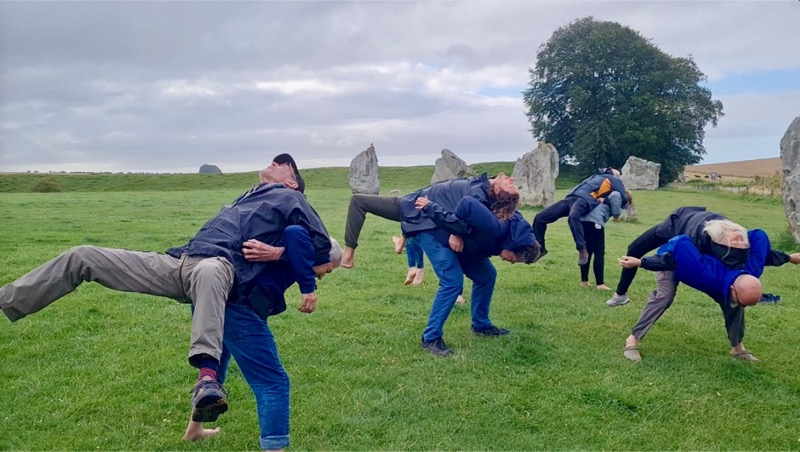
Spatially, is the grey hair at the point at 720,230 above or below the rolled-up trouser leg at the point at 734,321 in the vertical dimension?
above

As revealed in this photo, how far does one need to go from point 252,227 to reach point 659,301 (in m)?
5.12

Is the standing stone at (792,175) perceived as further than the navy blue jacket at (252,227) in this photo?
Yes

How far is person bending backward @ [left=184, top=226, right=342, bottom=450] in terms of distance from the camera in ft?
16.2

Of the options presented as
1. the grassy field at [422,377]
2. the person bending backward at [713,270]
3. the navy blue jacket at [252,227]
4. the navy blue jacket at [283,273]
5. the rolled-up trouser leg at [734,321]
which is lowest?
the grassy field at [422,377]

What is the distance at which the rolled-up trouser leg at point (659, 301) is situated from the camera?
7.64m

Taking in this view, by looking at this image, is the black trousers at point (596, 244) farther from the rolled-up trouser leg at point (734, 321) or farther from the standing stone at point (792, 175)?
the standing stone at point (792, 175)

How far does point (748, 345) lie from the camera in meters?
8.63

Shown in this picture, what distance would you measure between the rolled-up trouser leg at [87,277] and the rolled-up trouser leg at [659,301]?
551 centimetres

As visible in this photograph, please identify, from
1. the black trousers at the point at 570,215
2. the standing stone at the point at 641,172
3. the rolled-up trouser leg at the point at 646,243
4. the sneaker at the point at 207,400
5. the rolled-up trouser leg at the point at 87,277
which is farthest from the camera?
the standing stone at the point at 641,172

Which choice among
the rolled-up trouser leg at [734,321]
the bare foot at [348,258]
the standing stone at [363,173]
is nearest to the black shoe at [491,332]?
the bare foot at [348,258]

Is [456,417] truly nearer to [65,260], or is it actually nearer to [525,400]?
[525,400]

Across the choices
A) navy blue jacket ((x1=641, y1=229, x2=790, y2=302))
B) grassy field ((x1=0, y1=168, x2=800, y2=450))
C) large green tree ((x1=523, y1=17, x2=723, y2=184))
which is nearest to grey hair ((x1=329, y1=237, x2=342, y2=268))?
grassy field ((x1=0, y1=168, x2=800, y2=450))

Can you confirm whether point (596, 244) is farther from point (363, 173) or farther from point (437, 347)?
point (363, 173)

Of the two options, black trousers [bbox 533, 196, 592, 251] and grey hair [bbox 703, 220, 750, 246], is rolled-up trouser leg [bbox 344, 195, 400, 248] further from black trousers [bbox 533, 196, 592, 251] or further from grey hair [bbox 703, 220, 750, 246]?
black trousers [bbox 533, 196, 592, 251]
